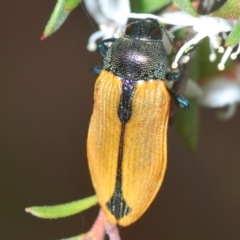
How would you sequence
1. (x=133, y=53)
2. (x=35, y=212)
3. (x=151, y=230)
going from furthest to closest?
(x=151, y=230) → (x=133, y=53) → (x=35, y=212)

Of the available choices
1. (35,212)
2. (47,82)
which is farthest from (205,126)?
(35,212)

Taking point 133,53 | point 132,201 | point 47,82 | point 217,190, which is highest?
point 133,53

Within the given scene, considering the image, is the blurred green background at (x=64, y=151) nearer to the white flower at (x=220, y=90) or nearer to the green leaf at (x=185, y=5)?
the white flower at (x=220, y=90)

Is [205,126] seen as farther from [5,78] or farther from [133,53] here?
[133,53]

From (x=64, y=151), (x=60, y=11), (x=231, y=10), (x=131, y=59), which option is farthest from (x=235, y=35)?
(x=64, y=151)

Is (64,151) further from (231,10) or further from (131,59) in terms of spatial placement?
(231,10)

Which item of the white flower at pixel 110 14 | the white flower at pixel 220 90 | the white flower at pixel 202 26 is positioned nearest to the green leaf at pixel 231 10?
the white flower at pixel 202 26

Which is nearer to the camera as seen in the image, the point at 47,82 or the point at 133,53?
the point at 133,53
